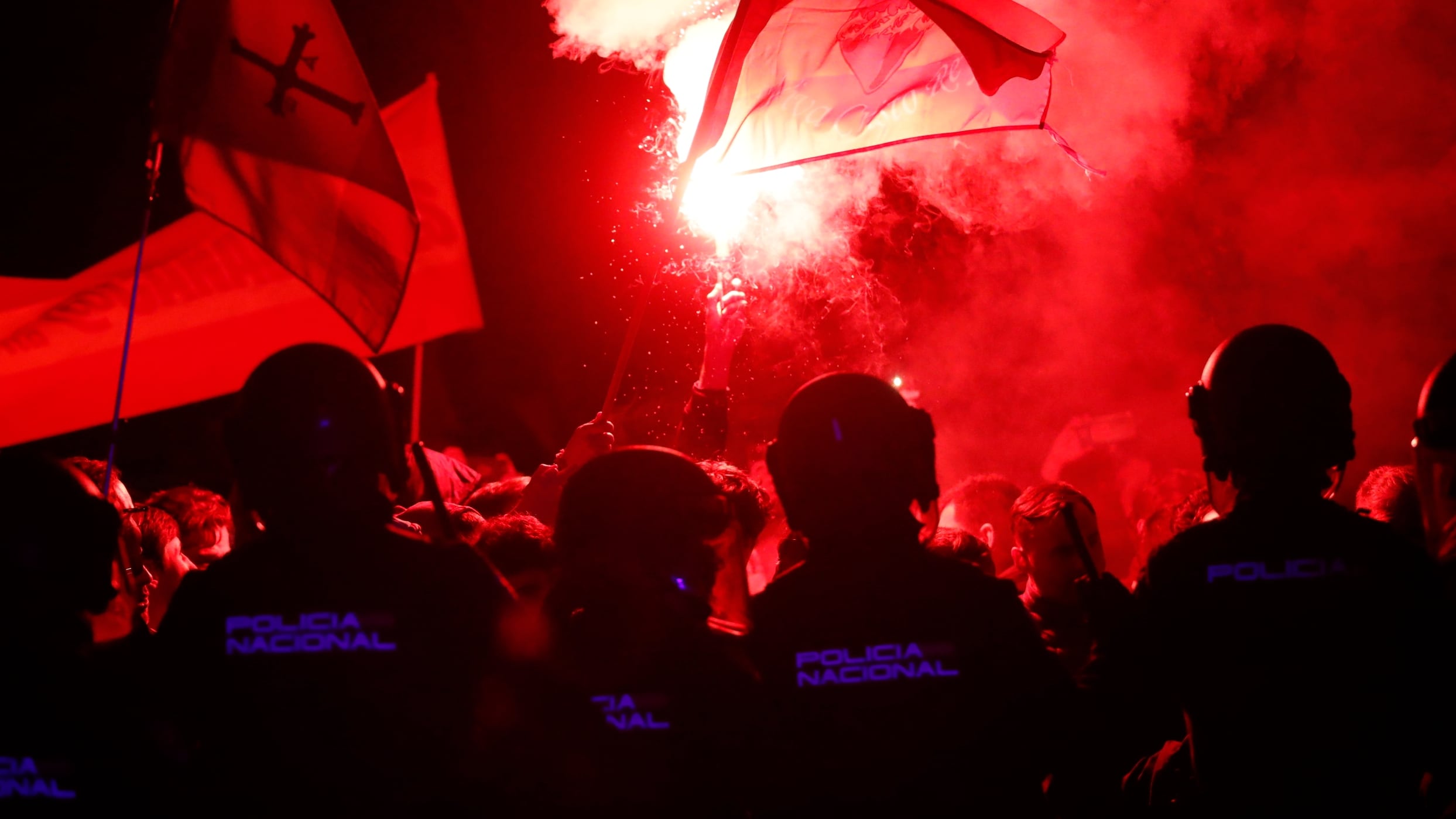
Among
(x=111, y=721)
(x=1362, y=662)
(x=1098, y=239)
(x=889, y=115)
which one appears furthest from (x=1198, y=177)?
(x=111, y=721)

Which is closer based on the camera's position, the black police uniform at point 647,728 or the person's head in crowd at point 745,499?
the black police uniform at point 647,728

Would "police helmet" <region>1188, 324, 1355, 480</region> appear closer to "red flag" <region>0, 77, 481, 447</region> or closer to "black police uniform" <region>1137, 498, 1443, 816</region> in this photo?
"black police uniform" <region>1137, 498, 1443, 816</region>

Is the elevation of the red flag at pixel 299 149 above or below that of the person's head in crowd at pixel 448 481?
above

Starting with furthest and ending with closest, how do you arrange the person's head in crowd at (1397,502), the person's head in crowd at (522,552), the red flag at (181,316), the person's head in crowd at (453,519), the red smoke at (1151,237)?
the red smoke at (1151,237) < the red flag at (181,316) < the person's head in crowd at (453,519) < the person's head in crowd at (1397,502) < the person's head in crowd at (522,552)

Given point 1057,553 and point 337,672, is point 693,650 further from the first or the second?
point 1057,553

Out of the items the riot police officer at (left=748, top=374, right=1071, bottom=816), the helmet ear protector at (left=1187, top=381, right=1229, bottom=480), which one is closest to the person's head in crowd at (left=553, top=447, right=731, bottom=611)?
the riot police officer at (left=748, top=374, right=1071, bottom=816)

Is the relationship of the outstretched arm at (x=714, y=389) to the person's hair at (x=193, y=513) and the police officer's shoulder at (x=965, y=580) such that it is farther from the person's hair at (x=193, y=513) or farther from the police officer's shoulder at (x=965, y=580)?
the police officer's shoulder at (x=965, y=580)

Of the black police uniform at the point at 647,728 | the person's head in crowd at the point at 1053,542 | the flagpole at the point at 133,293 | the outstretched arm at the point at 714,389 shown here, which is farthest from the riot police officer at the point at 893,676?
the outstretched arm at the point at 714,389

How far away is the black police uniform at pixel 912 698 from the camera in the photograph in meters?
2.62

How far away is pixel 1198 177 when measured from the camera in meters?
9.14

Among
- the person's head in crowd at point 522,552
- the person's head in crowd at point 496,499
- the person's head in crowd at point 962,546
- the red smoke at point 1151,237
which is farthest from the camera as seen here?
the red smoke at point 1151,237

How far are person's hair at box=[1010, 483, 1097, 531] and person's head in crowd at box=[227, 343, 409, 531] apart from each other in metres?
3.00

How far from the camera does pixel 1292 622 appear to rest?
271 centimetres

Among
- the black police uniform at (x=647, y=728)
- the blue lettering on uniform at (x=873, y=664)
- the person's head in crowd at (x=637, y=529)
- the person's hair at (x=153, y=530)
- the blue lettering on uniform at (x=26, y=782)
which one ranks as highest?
the person's head in crowd at (x=637, y=529)
